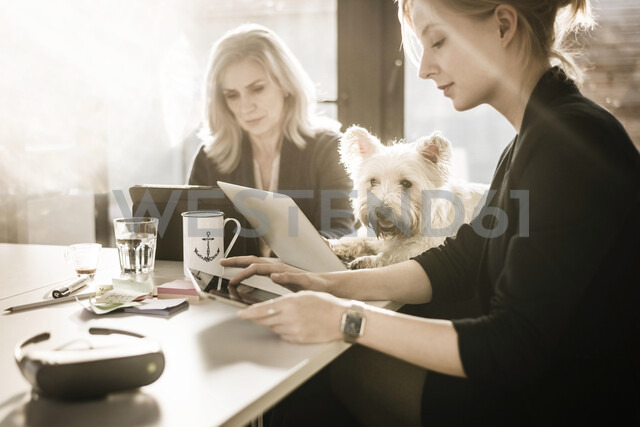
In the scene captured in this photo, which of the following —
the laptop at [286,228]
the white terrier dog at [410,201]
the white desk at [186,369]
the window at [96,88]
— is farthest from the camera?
the window at [96,88]

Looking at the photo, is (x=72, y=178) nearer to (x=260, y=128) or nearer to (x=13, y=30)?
(x=13, y=30)

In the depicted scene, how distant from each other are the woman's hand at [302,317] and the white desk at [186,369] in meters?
0.02

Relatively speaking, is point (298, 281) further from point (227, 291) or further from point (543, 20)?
Answer: point (543, 20)

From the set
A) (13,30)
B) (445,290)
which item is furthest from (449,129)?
(13,30)

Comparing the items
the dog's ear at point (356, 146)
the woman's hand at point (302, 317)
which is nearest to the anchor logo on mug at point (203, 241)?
the woman's hand at point (302, 317)

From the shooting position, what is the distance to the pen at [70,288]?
120 centimetres

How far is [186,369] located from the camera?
0.83 metres

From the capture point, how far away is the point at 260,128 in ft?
8.69

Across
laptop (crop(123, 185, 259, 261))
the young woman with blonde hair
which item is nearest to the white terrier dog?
laptop (crop(123, 185, 259, 261))

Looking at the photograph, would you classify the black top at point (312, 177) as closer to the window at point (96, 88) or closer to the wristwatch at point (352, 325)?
the window at point (96, 88)

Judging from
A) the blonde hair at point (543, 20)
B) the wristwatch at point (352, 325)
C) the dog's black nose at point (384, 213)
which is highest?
the blonde hair at point (543, 20)

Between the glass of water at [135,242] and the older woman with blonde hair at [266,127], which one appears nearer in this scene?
the glass of water at [135,242]

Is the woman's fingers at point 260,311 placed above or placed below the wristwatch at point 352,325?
above

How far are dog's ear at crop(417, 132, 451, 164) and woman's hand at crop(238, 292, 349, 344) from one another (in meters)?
1.04
